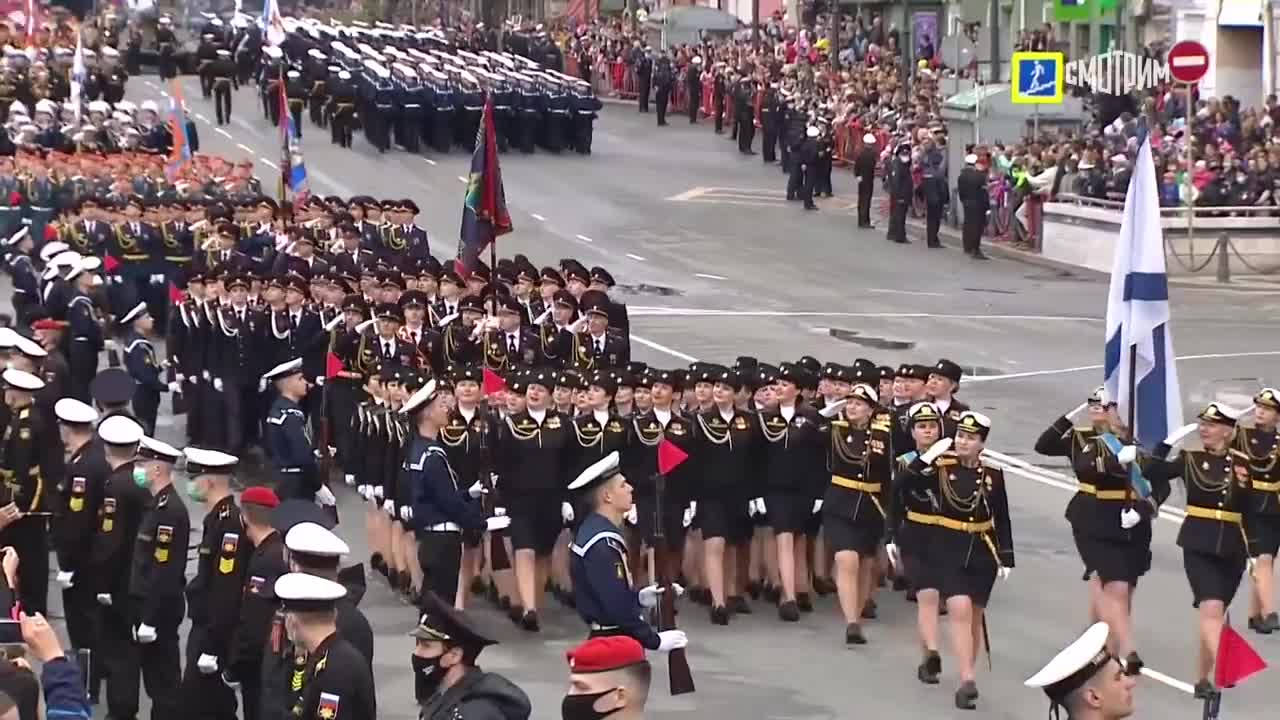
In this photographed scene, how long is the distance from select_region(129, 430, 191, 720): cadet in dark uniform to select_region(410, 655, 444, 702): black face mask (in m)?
4.12

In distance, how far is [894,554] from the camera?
48.3 feet

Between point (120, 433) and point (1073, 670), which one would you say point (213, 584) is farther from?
point (1073, 670)

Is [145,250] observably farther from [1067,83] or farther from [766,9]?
[766,9]

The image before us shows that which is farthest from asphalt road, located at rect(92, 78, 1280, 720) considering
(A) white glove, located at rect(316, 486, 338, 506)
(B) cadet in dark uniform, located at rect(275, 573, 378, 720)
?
(B) cadet in dark uniform, located at rect(275, 573, 378, 720)

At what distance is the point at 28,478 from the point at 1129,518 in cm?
582

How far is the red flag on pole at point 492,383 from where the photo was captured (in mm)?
15500

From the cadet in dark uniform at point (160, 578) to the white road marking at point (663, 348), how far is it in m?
13.5

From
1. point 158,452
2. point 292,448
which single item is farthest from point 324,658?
point 292,448

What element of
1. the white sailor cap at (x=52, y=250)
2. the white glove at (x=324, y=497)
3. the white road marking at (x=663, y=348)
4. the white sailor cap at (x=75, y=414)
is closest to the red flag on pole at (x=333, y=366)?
the white glove at (x=324, y=497)

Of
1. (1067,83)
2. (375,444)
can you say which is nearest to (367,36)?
(1067,83)

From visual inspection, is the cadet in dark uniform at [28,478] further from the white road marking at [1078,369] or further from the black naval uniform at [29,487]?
the white road marking at [1078,369]

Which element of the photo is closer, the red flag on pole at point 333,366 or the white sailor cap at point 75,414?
the white sailor cap at point 75,414

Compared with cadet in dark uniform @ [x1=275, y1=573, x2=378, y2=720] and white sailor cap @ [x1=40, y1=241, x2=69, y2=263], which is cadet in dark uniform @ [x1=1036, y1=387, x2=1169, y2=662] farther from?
white sailor cap @ [x1=40, y1=241, x2=69, y2=263]

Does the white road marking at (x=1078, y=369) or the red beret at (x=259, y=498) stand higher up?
the red beret at (x=259, y=498)
